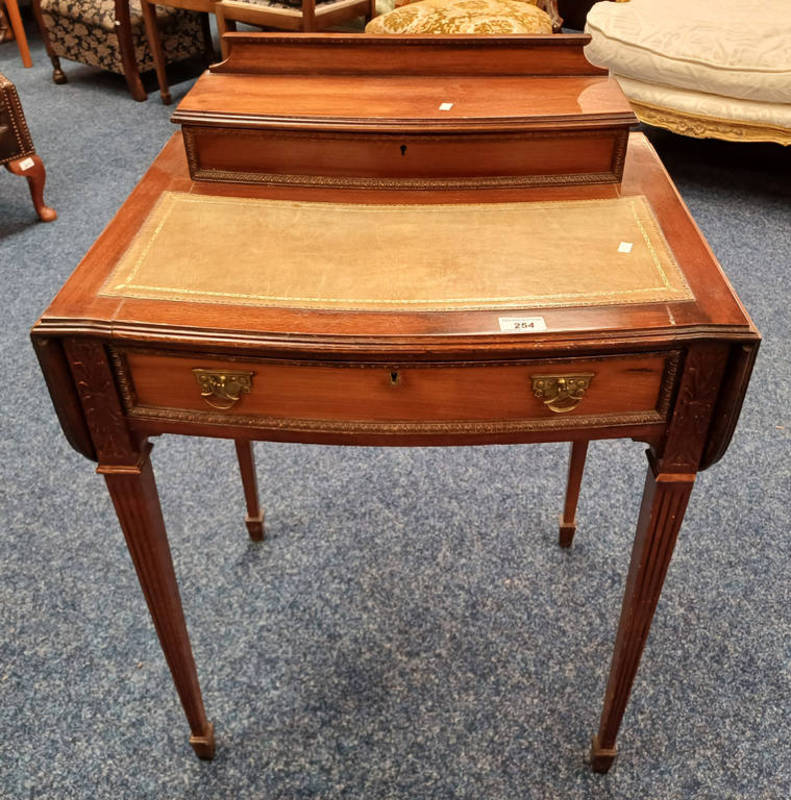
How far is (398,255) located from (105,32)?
3267 millimetres

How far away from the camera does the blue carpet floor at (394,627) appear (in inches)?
51.1

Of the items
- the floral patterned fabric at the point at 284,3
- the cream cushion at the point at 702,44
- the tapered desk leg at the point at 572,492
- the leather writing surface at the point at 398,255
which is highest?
the leather writing surface at the point at 398,255

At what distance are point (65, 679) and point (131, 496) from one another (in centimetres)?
62

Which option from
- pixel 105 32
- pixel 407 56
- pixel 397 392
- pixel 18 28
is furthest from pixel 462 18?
pixel 18 28

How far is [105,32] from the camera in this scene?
357 cm

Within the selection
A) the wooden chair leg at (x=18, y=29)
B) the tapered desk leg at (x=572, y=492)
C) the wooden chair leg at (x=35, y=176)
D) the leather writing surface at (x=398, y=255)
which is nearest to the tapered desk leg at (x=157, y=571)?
the leather writing surface at (x=398, y=255)

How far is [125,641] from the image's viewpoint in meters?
1.47

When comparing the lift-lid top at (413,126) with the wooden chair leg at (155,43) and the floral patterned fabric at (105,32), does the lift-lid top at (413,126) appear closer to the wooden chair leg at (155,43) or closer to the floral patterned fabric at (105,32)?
the wooden chair leg at (155,43)

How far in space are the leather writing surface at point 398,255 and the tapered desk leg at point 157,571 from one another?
247 millimetres

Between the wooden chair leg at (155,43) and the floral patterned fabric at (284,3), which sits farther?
the wooden chair leg at (155,43)

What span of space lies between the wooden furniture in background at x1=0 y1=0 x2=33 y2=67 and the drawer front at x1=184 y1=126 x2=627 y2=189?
354 cm

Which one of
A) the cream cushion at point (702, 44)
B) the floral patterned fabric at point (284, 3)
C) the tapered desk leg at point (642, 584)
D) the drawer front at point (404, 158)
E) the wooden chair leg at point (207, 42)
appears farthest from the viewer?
the wooden chair leg at point (207, 42)

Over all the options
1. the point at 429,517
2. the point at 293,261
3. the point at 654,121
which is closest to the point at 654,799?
the point at 429,517

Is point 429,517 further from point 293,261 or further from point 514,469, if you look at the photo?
point 293,261
